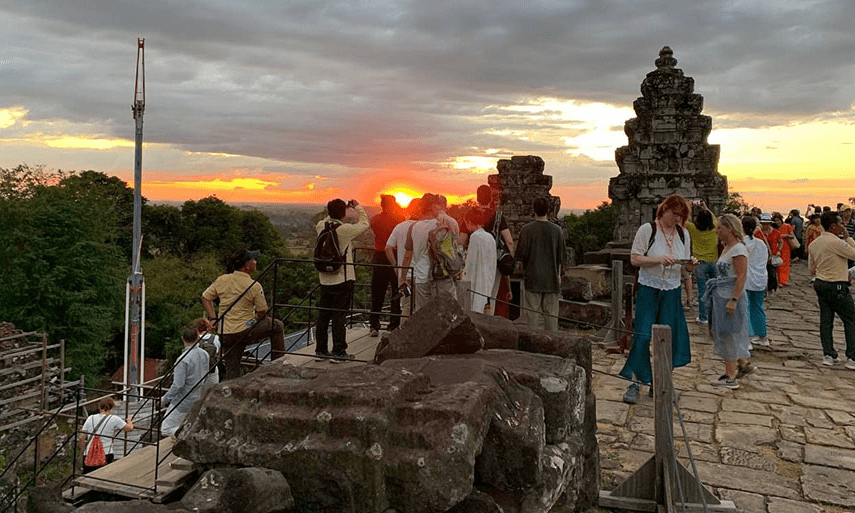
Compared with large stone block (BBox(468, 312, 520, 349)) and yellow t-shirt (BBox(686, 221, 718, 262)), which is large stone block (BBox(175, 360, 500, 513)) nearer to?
large stone block (BBox(468, 312, 520, 349))

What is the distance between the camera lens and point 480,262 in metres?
7.65

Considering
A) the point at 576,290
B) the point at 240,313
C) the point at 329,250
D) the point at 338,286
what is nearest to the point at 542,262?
the point at 338,286

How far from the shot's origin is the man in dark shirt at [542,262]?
25.3 ft

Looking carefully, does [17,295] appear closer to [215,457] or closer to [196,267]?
[196,267]

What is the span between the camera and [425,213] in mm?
7004

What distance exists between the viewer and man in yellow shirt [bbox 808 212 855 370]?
8.49m

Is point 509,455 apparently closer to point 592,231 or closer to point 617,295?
point 617,295

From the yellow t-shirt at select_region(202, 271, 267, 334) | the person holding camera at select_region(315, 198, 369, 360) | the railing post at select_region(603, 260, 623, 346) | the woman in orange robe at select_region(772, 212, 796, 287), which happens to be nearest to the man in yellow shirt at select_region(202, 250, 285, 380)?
the yellow t-shirt at select_region(202, 271, 267, 334)

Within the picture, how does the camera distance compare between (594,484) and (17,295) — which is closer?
(594,484)

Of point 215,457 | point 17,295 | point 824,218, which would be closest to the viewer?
point 215,457

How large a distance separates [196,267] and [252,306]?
3719cm

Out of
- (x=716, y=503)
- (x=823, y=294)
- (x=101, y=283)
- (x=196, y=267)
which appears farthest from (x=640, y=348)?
(x=196, y=267)

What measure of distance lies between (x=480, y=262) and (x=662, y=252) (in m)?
2.02

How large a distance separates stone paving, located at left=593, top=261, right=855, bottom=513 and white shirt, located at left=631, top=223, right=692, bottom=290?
4.62ft
